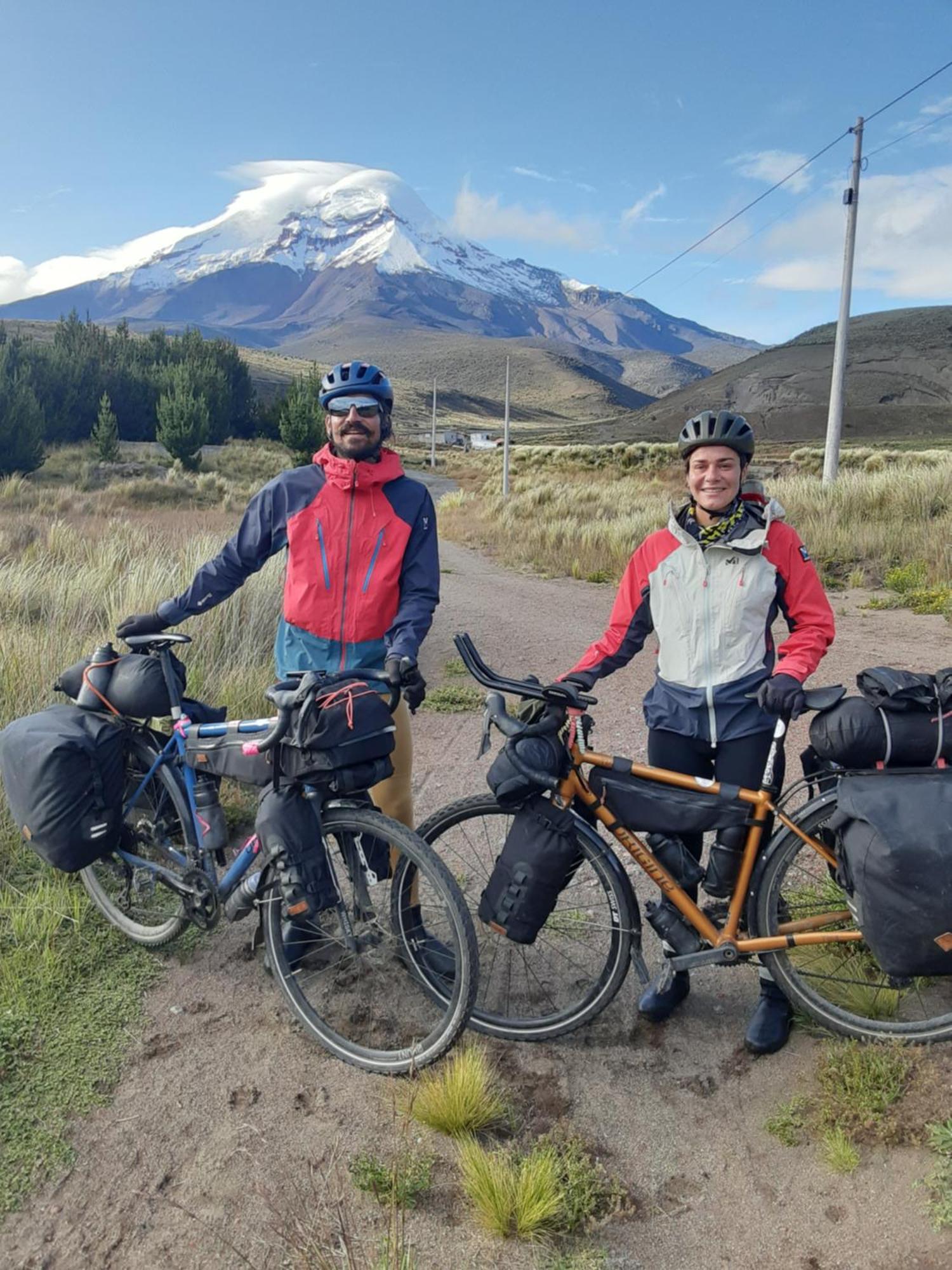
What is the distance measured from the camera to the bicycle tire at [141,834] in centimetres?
314

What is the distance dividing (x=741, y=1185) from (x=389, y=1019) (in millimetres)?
1211

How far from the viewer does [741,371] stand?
102125mm

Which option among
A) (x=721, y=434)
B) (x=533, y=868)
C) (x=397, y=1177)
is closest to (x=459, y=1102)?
(x=397, y=1177)

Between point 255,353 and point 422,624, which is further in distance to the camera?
point 255,353

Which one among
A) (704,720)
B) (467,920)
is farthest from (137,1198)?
(704,720)

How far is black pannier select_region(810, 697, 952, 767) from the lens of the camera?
7.72ft

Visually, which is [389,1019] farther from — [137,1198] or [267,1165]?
[137,1198]

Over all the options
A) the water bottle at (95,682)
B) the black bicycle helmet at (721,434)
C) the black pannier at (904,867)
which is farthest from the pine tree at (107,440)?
the black pannier at (904,867)

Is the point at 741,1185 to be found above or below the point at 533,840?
below

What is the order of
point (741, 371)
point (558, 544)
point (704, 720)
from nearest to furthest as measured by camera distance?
point (704, 720)
point (558, 544)
point (741, 371)

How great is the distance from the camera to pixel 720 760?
9.17 feet

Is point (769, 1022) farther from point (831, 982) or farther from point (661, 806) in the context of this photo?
point (661, 806)

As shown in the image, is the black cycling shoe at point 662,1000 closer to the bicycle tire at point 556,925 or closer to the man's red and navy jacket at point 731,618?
the bicycle tire at point 556,925

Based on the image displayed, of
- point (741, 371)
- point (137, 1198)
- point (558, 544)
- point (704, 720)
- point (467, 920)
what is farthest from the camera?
point (741, 371)
